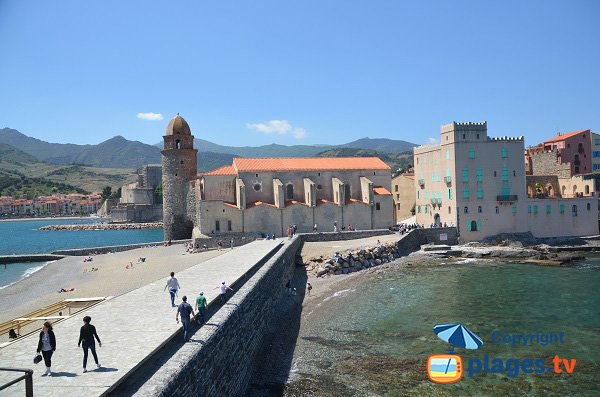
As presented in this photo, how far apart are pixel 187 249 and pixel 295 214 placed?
9.46 meters

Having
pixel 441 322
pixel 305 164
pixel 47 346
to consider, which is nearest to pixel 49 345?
pixel 47 346

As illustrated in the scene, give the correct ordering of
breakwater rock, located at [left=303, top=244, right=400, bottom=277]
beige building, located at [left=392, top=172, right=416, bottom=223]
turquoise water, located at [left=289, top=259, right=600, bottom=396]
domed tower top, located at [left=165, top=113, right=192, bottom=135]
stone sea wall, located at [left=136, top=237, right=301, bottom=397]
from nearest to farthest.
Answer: stone sea wall, located at [left=136, top=237, right=301, bottom=397] → turquoise water, located at [left=289, top=259, right=600, bottom=396] → breakwater rock, located at [left=303, top=244, right=400, bottom=277] → domed tower top, located at [left=165, top=113, right=192, bottom=135] → beige building, located at [left=392, top=172, right=416, bottom=223]

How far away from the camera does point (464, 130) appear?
3997 cm

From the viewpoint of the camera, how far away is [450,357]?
15.4 m

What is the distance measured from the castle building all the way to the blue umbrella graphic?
24.1 metres

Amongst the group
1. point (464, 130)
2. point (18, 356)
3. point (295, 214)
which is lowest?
point (18, 356)

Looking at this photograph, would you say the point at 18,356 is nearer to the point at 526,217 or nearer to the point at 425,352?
the point at 425,352

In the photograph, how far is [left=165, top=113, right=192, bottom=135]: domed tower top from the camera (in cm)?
4645

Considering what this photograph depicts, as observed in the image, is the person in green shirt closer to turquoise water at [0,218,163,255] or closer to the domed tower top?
the domed tower top

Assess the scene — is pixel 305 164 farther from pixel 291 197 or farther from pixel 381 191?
pixel 381 191

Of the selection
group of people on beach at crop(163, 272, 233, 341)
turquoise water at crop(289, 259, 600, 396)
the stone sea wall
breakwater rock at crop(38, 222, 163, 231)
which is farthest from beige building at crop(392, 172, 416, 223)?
breakwater rock at crop(38, 222, 163, 231)

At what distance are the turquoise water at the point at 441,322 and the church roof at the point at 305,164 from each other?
602 inches

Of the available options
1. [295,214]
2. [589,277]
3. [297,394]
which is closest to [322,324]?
[297,394]

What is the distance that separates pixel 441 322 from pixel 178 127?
1366 inches
